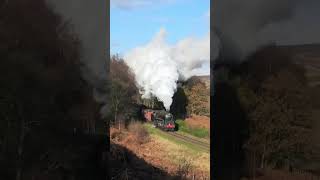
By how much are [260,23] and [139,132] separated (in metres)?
3.15

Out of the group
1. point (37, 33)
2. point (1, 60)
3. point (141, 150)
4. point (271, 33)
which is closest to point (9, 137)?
point (1, 60)

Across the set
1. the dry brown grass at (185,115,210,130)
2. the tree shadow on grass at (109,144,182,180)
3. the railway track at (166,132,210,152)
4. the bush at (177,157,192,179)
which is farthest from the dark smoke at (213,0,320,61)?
the tree shadow on grass at (109,144,182,180)

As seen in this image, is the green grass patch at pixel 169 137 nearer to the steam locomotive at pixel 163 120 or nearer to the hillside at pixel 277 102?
the steam locomotive at pixel 163 120

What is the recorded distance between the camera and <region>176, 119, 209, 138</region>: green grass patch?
642 centimetres

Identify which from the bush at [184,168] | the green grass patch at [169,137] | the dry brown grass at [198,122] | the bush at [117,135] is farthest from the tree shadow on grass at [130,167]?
the dry brown grass at [198,122]

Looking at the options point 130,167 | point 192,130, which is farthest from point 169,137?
point 130,167

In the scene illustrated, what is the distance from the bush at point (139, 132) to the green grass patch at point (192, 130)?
0.60 m

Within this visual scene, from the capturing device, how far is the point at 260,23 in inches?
181

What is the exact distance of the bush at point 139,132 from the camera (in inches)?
274

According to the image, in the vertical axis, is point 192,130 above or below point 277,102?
below

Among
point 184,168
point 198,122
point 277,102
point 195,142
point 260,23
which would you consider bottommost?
point 184,168

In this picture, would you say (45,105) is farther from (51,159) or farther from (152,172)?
(152,172)

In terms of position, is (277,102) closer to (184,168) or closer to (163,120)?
(184,168)

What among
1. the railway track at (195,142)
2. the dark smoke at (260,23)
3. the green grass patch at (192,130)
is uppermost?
the dark smoke at (260,23)
